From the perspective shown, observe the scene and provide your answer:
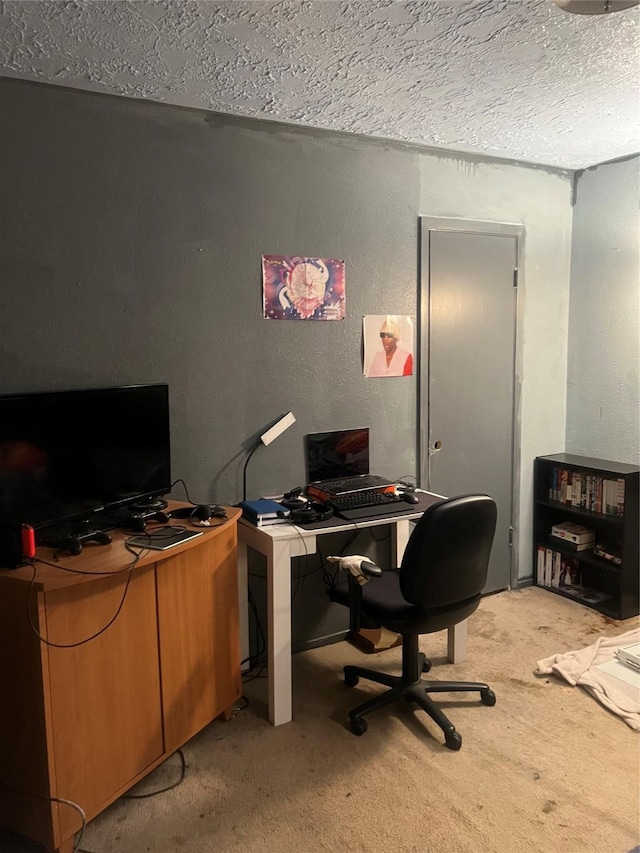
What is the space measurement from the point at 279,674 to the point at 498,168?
2.84m

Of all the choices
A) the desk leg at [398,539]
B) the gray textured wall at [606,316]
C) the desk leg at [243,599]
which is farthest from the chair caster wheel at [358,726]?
the gray textured wall at [606,316]

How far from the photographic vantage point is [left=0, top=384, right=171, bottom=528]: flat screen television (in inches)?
74.4

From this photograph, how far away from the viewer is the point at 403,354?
3.17 meters

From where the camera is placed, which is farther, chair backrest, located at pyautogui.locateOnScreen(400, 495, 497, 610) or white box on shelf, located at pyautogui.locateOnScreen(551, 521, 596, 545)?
white box on shelf, located at pyautogui.locateOnScreen(551, 521, 596, 545)

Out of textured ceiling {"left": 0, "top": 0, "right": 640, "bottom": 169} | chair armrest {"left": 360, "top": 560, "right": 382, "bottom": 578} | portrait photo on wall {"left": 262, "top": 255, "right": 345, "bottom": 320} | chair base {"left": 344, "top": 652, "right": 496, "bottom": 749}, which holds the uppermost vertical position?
textured ceiling {"left": 0, "top": 0, "right": 640, "bottom": 169}

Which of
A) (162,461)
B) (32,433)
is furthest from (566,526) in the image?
(32,433)

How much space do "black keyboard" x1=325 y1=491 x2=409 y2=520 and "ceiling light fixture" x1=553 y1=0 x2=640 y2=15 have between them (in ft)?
5.98

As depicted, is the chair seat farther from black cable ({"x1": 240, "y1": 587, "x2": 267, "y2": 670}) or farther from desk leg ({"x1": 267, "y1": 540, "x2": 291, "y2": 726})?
black cable ({"x1": 240, "y1": 587, "x2": 267, "y2": 670})

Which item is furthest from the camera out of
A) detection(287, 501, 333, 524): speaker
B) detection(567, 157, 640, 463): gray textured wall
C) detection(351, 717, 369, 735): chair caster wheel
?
detection(567, 157, 640, 463): gray textured wall

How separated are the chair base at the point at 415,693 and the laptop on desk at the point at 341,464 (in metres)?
0.78

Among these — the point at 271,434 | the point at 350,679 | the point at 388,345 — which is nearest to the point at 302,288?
the point at 388,345

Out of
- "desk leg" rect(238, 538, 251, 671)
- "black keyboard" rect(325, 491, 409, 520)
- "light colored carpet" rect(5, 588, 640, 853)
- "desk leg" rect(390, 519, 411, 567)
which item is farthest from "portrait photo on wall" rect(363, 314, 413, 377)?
"light colored carpet" rect(5, 588, 640, 853)

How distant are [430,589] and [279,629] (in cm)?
64

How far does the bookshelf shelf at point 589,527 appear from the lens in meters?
3.29
